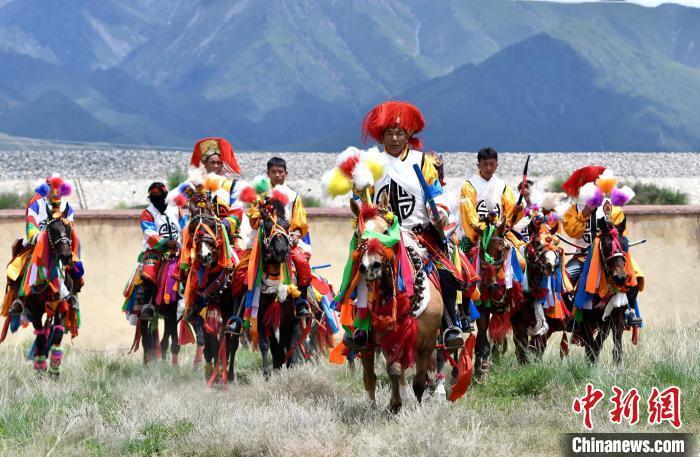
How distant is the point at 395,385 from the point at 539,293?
321 centimetres

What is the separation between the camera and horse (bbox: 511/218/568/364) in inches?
482

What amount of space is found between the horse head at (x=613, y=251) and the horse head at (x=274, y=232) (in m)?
2.99

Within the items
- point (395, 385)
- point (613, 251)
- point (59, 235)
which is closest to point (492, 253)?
point (613, 251)

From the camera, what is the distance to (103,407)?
10797 mm

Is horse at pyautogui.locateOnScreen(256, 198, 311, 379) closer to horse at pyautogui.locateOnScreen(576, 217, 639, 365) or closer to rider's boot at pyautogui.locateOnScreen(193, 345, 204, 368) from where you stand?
rider's boot at pyautogui.locateOnScreen(193, 345, 204, 368)

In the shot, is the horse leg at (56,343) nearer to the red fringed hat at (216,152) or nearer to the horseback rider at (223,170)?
the horseback rider at (223,170)

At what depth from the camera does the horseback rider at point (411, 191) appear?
980cm

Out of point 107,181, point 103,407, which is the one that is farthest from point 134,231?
point 107,181

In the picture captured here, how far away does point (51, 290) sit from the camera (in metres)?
13.0

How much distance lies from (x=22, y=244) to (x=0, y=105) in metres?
178

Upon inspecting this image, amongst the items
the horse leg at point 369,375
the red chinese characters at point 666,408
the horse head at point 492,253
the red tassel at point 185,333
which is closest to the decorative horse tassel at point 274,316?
the red tassel at point 185,333

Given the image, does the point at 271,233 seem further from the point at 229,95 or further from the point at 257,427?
the point at 229,95

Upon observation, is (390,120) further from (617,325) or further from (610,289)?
(617,325)

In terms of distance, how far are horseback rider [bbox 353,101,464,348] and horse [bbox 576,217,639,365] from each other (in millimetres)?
2184
